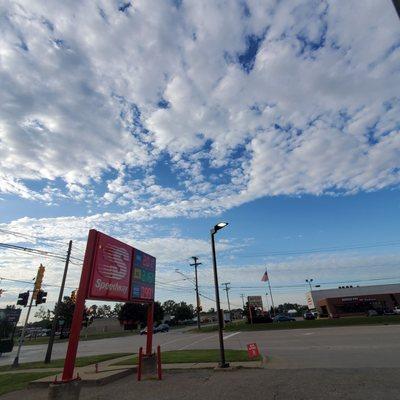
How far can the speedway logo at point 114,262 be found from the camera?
10312mm

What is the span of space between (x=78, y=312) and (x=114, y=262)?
222 centimetres

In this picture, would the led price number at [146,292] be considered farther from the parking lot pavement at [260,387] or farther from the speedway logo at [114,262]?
the parking lot pavement at [260,387]

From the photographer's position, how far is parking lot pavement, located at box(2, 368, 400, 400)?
327 inches

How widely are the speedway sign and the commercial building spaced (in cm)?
6726

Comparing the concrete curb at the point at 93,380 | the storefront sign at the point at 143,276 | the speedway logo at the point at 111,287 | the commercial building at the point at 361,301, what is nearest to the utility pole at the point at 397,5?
the speedway logo at the point at 111,287

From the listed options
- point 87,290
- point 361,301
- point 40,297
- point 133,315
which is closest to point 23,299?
point 40,297

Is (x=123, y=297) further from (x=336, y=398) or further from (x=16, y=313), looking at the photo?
(x=16, y=313)

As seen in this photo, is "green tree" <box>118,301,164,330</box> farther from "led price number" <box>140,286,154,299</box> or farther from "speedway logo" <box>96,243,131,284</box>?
"speedway logo" <box>96,243,131,284</box>

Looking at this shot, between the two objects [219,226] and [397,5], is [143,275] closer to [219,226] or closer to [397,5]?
[219,226]

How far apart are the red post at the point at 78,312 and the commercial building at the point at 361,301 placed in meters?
71.4

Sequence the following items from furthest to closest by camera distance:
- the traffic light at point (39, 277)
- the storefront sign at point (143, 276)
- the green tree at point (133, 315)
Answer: the green tree at point (133, 315) < the traffic light at point (39, 277) < the storefront sign at point (143, 276)

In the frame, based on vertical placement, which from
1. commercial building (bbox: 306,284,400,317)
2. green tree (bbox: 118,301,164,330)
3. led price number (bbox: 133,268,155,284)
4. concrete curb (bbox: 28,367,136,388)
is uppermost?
green tree (bbox: 118,301,164,330)

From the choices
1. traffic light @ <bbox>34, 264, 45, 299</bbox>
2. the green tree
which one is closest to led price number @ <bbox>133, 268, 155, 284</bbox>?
traffic light @ <bbox>34, 264, 45, 299</bbox>

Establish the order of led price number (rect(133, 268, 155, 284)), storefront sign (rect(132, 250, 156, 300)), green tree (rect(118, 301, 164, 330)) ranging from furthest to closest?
green tree (rect(118, 301, 164, 330)) < led price number (rect(133, 268, 155, 284)) < storefront sign (rect(132, 250, 156, 300))
